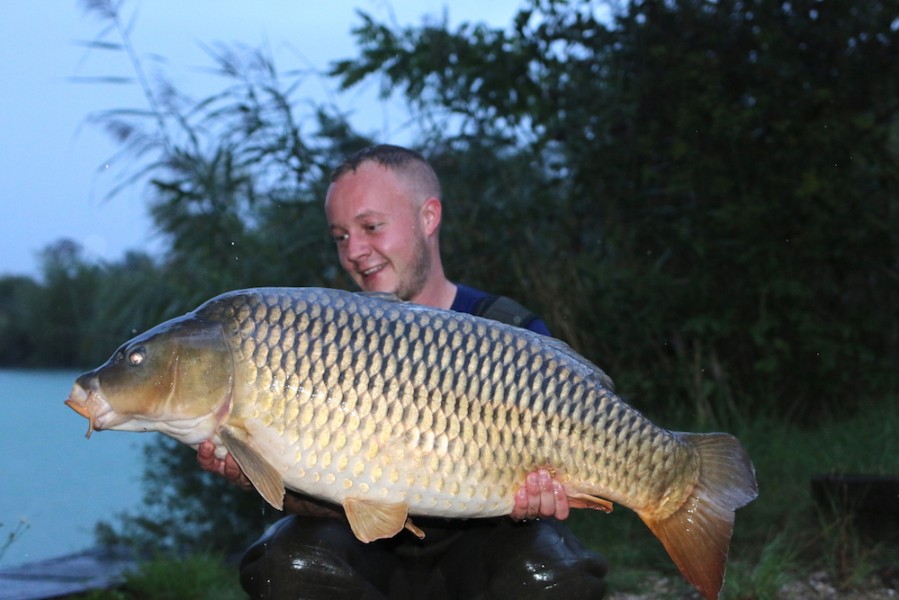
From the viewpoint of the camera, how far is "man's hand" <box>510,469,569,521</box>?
177 centimetres

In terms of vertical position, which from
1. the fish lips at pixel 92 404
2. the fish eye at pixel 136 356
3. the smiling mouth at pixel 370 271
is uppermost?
the smiling mouth at pixel 370 271

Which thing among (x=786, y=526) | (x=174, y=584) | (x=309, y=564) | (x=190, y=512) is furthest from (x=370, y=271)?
(x=190, y=512)

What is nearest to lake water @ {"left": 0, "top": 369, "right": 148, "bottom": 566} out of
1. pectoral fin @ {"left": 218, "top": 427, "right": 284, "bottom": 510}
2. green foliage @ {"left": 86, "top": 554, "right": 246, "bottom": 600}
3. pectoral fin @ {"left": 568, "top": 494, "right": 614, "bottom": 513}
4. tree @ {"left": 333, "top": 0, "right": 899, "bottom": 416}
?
green foliage @ {"left": 86, "top": 554, "right": 246, "bottom": 600}

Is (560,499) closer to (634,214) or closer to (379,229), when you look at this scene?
(379,229)

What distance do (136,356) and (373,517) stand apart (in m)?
0.47

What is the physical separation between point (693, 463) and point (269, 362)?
0.78m

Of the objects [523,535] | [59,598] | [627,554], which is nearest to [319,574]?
[523,535]

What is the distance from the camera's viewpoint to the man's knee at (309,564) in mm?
1981

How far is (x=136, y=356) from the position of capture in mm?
1680

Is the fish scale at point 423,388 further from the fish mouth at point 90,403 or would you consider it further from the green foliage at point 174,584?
the green foliage at point 174,584

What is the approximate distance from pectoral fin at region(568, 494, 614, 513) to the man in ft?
0.11

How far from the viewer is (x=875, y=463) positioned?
143 inches

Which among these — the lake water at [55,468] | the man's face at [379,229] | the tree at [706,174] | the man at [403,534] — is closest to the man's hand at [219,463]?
the man at [403,534]

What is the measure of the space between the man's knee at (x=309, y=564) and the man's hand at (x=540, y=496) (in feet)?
1.31
